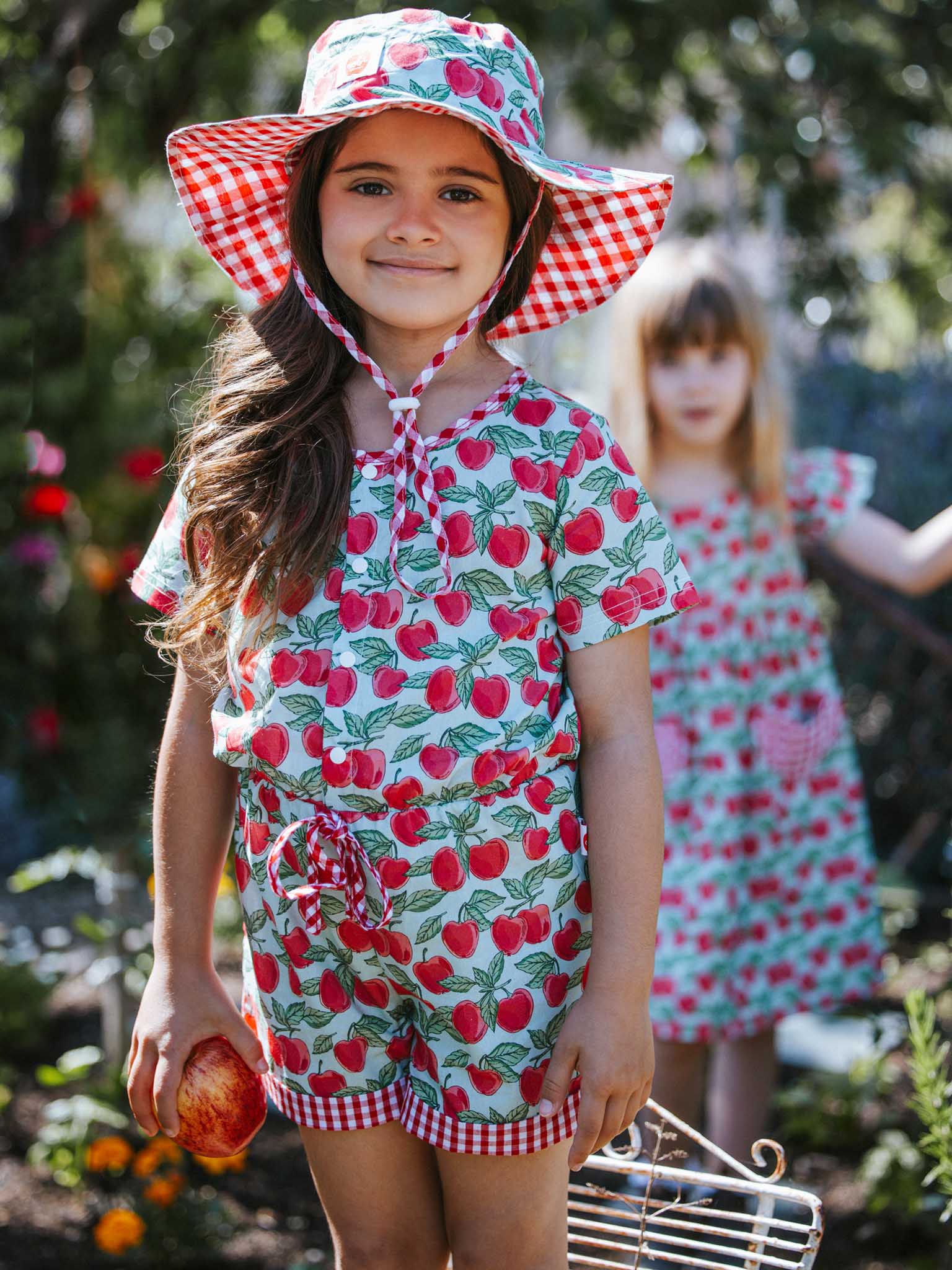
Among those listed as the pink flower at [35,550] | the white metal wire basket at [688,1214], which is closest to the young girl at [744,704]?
the white metal wire basket at [688,1214]

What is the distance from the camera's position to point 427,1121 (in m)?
1.50

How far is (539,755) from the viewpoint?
1489 millimetres

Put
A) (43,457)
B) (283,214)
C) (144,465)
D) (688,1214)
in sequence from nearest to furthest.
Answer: (283,214), (688,1214), (144,465), (43,457)

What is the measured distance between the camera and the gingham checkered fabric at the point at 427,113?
150 centimetres

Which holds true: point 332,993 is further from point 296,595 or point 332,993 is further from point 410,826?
point 296,595

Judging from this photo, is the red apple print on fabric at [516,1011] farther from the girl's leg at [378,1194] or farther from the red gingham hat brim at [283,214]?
the red gingham hat brim at [283,214]

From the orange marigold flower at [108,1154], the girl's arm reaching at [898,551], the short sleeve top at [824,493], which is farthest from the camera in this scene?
the short sleeve top at [824,493]

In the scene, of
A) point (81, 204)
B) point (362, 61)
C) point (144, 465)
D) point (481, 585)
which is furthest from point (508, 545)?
point (81, 204)

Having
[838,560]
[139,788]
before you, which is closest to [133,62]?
[139,788]

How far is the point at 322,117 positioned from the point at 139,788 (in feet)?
6.33

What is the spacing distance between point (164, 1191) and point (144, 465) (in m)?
1.49

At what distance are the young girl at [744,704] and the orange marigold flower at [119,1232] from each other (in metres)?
1.01

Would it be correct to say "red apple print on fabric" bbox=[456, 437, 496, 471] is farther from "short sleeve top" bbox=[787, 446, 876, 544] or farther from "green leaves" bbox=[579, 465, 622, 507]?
"short sleeve top" bbox=[787, 446, 876, 544]

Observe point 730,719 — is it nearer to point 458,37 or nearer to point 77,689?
point 458,37
